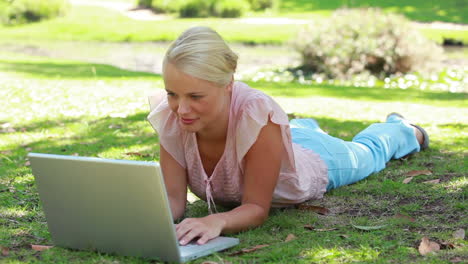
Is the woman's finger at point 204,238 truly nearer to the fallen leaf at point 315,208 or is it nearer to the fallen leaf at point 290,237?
the fallen leaf at point 290,237

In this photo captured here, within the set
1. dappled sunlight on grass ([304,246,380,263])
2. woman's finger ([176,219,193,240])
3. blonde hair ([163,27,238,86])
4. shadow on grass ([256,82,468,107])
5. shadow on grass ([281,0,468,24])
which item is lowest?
shadow on grass ([281,0,468,24])

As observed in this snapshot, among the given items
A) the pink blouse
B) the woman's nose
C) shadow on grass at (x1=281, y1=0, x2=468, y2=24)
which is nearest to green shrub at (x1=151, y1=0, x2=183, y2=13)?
shadow on grass at (x1=281, y1=0, x2=468, y2=24)

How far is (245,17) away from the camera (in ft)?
109

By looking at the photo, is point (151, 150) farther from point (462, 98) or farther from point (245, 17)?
point (245, 17)

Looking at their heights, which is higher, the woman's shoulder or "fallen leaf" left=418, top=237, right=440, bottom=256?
the woman's shoulder

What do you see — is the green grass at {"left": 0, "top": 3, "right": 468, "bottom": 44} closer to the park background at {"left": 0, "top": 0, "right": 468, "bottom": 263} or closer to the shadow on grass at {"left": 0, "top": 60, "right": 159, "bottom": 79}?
the park background at {"left": 0, "top": 0, "right": 468, "bottom": 263}

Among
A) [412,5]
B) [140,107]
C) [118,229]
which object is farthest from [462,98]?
[412,5]

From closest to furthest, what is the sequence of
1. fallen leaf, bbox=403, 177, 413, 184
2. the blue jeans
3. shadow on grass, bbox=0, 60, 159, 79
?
1. the blue jeans
2. fallen leaf, bbox=403, 177, 413, 184
3. shadow on grass, bbox=0, 60, 159, 79

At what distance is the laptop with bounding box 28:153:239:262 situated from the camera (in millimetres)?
2666

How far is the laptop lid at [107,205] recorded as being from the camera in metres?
2.66

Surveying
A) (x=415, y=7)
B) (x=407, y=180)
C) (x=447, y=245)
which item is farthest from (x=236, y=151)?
(x=415, y=7)

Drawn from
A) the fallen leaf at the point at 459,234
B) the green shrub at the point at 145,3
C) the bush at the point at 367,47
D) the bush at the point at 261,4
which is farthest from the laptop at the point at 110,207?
the green shrub at the point at 145,3

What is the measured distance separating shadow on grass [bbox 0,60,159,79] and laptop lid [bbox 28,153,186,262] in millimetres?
8088

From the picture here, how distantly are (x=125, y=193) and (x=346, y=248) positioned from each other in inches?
42.2
